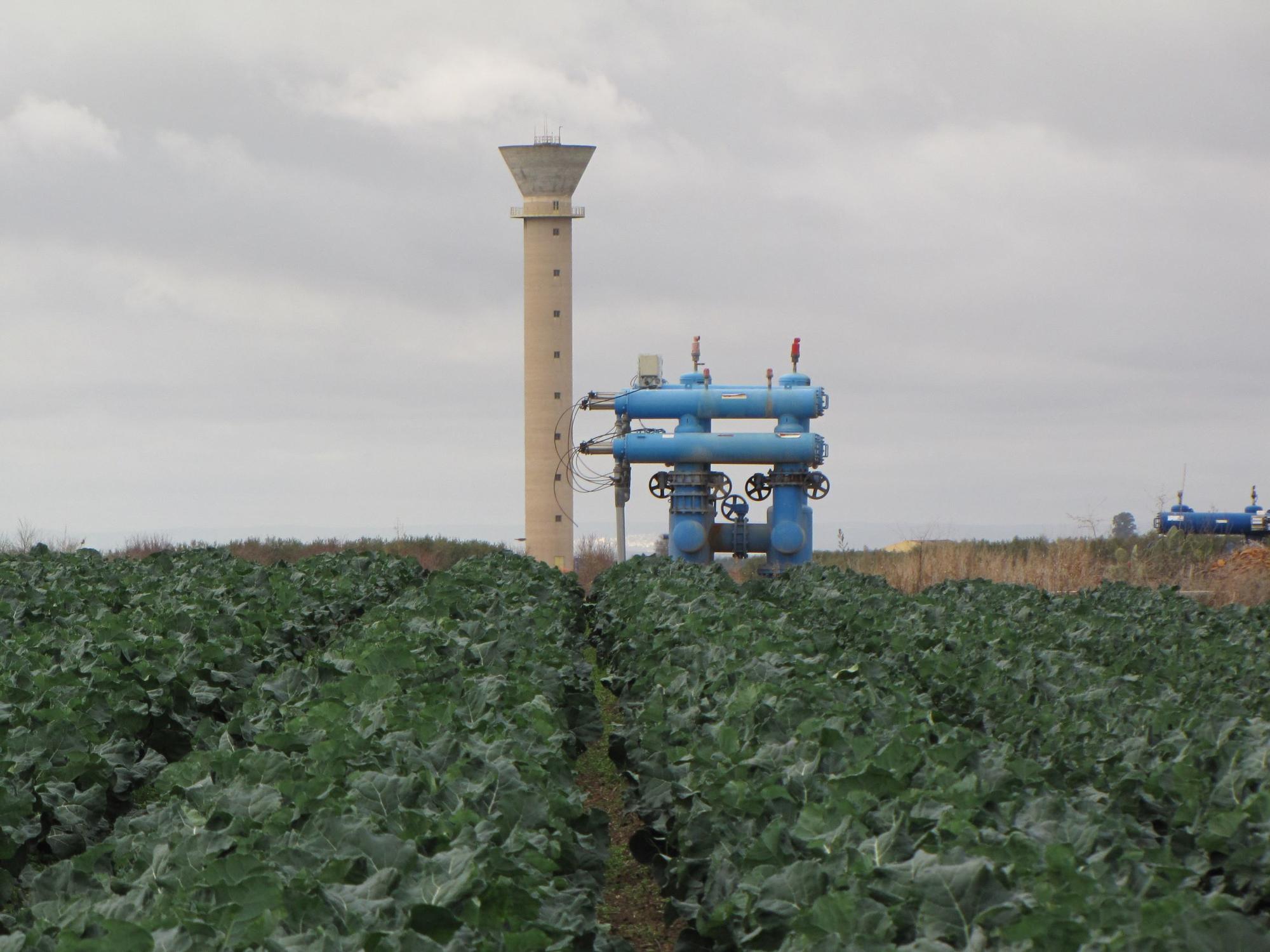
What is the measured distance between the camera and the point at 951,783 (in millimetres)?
A: 4941

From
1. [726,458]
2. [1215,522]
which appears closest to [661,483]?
[726,458]

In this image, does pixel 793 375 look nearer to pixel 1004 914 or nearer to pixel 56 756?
pixel 56 756

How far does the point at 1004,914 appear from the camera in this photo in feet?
11.6

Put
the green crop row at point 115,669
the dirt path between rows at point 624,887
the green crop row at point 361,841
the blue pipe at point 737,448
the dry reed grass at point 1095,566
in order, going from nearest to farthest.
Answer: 1. the green crop row at point 361,841
2. the green crop row at point 115,669
3. the dirt path between rows at point 624,887
4. the dry reed grass at point 1095,566
5. the blue pipe at point 737,448

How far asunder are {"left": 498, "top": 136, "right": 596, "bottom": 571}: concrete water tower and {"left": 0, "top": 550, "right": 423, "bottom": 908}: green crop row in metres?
18.7

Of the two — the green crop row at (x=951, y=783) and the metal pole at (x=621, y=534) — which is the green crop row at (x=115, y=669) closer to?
the green crop row at (x=951, y=783)

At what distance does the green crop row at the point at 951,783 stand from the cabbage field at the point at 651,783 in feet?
0.06

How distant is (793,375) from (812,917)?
25087mm

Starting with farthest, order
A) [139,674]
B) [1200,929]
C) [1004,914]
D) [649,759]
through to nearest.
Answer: [139,674] < [649,759] < [1004,914] < [1200,929]

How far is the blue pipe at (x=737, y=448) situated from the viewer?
2744 centimetres

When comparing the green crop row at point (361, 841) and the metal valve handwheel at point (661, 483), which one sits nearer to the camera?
the green crop row at point (361, 841)

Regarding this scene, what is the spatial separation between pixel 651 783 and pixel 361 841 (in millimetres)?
2934

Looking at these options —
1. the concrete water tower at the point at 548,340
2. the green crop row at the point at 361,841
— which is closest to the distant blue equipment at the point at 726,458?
the concrete water tower at the point at 548,340

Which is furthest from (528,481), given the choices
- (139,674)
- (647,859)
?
(647,859)
